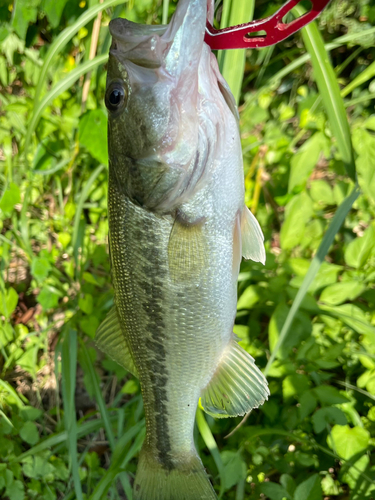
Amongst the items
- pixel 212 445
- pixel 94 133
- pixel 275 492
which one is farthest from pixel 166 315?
pixel 94 133

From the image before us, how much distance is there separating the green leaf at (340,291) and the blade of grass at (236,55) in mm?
994

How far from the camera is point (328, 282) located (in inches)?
69.6

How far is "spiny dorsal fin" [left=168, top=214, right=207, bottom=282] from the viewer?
111 cm

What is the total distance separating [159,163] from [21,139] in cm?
→ 195

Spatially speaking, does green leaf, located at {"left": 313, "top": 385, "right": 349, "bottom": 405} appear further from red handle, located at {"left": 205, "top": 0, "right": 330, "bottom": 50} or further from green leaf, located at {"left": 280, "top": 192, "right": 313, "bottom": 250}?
red handle, located at {"left": 205, "top": 0, "right": 330, "bottom": 50}

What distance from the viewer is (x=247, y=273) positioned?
189 centimetres

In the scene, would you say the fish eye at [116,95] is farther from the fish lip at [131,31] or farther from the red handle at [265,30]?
the red handle at [265,30]

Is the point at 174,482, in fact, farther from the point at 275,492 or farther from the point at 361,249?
the point at 361,249

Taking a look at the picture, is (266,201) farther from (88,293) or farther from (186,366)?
(186,366)

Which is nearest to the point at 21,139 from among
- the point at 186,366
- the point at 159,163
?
the point at 159,163

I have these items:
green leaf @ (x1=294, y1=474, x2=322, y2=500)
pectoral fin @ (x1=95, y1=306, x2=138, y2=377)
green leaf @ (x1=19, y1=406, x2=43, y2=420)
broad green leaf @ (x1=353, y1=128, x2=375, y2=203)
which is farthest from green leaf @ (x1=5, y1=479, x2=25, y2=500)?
broad green leaf @ (x1=353, y1=128, x2=375, y2=203)

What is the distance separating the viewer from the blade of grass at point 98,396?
1.84 meters

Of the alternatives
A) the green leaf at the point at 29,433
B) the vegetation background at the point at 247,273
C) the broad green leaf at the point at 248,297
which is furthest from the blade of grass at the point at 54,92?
the green leaf at the point at 29,433

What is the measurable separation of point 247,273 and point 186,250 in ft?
2.75
